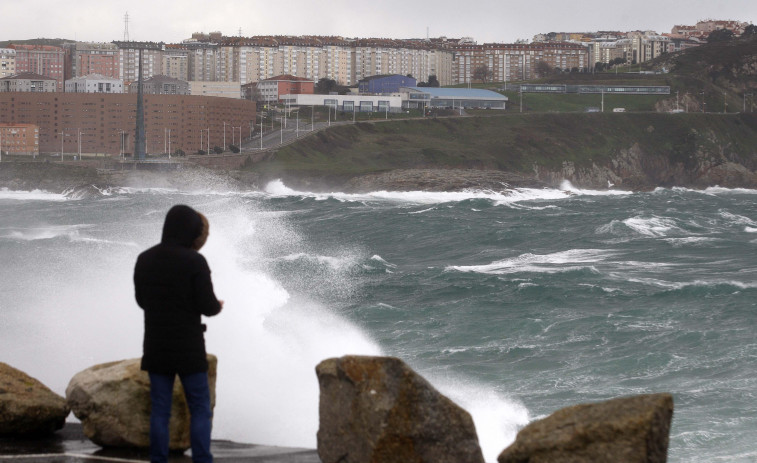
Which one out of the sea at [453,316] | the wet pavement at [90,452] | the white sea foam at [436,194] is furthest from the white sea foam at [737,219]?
the wet pavement at [90,452]

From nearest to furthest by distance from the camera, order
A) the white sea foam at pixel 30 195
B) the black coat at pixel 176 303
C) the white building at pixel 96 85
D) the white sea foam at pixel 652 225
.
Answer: the black coat at pixel 176 303 < the white sea foam at pixel 652 225 < the white sea foam at pixel 30 195 < the white building at pixel 96 85

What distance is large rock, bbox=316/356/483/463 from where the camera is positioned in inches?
285

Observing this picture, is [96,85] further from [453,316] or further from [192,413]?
[192,413]

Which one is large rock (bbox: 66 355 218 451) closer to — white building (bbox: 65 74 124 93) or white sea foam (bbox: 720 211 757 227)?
white sea foam (bbox: 720 211 757 227)

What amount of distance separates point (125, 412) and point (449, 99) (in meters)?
172

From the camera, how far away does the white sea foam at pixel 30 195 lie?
335ft

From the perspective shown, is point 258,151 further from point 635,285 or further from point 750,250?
point 635,285

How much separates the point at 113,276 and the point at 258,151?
4355 inches

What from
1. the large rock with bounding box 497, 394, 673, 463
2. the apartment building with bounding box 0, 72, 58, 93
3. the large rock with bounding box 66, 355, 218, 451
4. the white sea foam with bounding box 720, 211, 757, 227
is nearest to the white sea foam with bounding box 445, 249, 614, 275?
the white sea foam with bounding box 720, 211, 757, 227

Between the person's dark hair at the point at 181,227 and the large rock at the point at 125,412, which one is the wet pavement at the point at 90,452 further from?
the person's dark hair at the point at 181,227

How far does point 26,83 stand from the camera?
169 metres

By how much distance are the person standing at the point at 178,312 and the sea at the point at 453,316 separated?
137 inches

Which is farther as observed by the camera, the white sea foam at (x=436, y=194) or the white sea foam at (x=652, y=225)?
the white sea foam at (x=436, y=194)

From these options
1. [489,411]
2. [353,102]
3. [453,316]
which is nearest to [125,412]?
[489,411]
